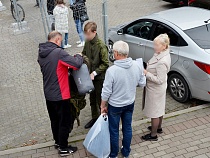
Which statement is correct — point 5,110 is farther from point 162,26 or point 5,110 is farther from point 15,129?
point 162,26

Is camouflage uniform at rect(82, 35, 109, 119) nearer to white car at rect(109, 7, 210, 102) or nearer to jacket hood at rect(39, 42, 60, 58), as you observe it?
jacket hood at rect(39, 42, 60, 58)

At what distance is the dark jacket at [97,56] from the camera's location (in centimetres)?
443

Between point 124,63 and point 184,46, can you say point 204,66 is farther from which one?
point 124,63

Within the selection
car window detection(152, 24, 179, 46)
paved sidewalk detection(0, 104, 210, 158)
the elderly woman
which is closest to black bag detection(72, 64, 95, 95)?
the elderly woman

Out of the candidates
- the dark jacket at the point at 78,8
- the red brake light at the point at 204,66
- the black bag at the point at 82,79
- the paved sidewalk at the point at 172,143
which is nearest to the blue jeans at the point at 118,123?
the paved sidewalk at the point at 172,143

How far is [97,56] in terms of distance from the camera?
Result: 14.7ft

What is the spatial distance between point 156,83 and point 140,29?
2.82 meters

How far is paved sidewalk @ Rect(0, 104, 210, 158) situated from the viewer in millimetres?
4348

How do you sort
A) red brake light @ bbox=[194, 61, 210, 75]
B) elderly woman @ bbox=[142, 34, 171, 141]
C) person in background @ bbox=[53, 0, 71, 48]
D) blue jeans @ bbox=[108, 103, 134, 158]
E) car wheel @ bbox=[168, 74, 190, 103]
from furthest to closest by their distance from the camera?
person in background @ bbox=[53, 0, 71, 48] → car wheel @ bbox=[168, 74, 190, 103] → red brake light @ bbox=[194, 61, 210, 75] → elderly woman @ bbox=[142, 34, 171, 141] → blue jeans @ bbox=[108, 103, 134, 158]

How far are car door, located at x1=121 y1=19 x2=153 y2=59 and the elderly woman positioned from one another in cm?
234

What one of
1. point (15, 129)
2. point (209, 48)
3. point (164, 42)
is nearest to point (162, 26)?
point (209, 48)

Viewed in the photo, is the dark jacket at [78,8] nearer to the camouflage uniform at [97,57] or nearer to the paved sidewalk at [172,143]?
→ the camouflage uniform at [97,57]

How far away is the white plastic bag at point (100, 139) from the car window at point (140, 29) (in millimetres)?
3048

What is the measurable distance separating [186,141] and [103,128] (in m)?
1.43
